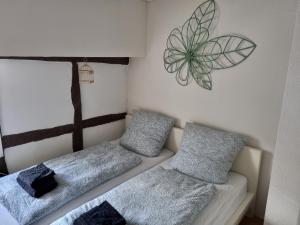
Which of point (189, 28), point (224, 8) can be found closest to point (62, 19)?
point (189, 28)

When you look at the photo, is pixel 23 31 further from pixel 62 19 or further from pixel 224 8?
pixel 224 8

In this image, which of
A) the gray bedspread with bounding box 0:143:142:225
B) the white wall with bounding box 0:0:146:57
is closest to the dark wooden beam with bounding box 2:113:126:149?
the gray bedspread with bounding box 0:143:142:225

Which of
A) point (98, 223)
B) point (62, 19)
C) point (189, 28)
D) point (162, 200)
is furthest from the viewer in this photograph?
point (189, 28)

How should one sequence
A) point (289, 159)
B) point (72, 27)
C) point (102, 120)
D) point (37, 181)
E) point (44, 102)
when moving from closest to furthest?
1. point (289, 159)
2. point (37, 181)
3. point (72, 27)
4. point (44, 102)
5. point (102, 120)

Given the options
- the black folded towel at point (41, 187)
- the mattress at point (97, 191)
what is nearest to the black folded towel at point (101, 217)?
the mattress at point (97, 191)

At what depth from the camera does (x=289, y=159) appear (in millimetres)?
1565

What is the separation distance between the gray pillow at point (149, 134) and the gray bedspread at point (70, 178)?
0.14 m

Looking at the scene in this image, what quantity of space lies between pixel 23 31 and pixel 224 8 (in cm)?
169

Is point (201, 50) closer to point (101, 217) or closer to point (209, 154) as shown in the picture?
point (209, 154)

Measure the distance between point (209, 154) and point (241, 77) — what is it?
75cm

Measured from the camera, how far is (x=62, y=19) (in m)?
1.95

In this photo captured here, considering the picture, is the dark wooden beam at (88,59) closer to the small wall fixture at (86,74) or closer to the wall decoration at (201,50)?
the small wall fixture at (86,74)

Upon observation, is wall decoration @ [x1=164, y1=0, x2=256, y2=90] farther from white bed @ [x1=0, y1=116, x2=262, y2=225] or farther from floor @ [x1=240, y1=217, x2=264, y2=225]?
floor @ [x1=240, y1=217, x2=264, y2=225]

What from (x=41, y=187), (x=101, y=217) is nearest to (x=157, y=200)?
(x=101, y=217)
